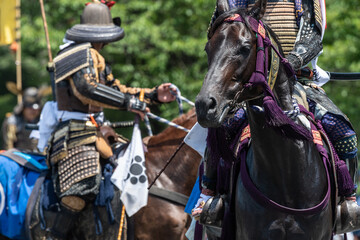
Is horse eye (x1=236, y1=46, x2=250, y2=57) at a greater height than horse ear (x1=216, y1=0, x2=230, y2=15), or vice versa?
horse ear (x1=216, y1=0, x2=230, y2=15)

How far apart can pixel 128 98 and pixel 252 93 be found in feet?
9.53

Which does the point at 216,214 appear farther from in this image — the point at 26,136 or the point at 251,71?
the point at 26,136

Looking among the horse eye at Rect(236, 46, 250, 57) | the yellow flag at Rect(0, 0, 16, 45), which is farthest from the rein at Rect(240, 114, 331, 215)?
the yellow flag at Rect(0, 0, 16, 45)

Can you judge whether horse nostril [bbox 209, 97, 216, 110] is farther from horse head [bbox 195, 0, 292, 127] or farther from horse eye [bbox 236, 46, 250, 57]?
horse eye [bbox 236, 46, 250, 57]

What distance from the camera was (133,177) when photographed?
22.1 feet

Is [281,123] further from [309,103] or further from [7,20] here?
[7,20]

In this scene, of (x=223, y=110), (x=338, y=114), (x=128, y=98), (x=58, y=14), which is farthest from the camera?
(x=58, y=14)

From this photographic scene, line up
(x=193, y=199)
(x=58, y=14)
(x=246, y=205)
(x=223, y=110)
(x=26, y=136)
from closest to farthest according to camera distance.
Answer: (x=223, y=110)
(x=246, y=205)
(x=193, y=199)
(x=26, y=136)
(x=58, y=14)

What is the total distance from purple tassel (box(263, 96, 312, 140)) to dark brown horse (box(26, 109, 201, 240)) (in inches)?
99.5

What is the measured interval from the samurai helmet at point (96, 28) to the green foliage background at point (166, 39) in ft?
16.3

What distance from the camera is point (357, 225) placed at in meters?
4.80

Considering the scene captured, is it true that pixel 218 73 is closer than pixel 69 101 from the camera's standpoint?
Yes

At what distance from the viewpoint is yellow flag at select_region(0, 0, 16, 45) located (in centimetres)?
1119

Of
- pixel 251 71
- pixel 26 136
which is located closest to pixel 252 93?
pixel 251 71
